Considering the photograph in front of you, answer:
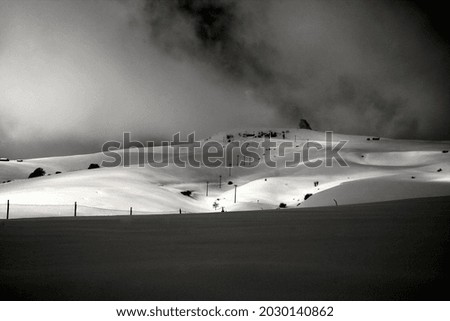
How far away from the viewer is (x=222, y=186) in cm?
8312

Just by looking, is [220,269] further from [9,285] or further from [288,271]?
[9,285]

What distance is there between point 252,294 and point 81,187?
50188 millimetres

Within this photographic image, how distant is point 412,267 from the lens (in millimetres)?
3268

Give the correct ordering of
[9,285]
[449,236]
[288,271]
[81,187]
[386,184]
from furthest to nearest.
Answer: [81,187]
[386,184]
[449,236]
[288,271]
[9,285]

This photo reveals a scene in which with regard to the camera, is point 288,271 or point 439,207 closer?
point 288,271

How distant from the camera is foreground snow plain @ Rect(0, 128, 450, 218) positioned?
3200 centimetres

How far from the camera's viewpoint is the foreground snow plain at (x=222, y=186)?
32000 mm

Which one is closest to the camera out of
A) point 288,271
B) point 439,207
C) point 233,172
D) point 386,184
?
point 288,271

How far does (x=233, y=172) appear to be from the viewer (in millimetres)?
99250

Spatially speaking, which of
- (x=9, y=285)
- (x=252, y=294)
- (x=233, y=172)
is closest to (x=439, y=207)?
(x=252, y=294)

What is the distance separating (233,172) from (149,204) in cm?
5715
